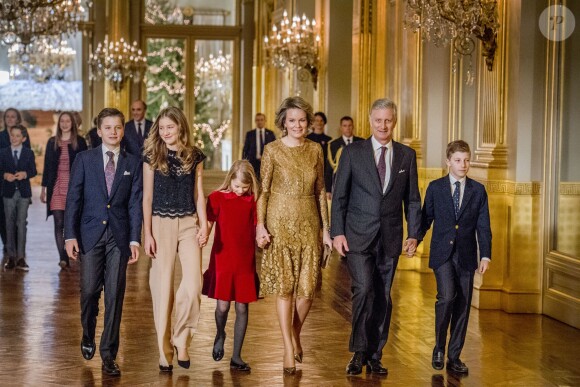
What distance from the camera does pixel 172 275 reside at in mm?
7359

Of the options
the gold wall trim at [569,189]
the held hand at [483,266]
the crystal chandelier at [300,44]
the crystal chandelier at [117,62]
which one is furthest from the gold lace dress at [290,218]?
the crystal chandelier at [117,62]

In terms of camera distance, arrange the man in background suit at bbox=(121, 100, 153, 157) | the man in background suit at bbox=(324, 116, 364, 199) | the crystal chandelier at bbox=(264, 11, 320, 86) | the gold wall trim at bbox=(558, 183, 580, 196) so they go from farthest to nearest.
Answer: the crystal chandelier at bbox=(264, 11, 320, 86)
the man in background suit at bbox=(324, 116, 364, 199)
the man in background suit at bbox=(121, 100, 153, 157)
the gold wall trim at bbox=(558, 183, 580, 196)

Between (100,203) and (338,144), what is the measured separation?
7426 mm

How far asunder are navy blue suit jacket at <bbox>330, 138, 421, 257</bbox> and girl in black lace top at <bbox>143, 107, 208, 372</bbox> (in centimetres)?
88

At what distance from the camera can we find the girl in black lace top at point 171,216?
725 cm

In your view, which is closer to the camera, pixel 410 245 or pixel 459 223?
pixel 410 245

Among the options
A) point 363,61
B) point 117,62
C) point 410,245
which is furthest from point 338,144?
point 117,62

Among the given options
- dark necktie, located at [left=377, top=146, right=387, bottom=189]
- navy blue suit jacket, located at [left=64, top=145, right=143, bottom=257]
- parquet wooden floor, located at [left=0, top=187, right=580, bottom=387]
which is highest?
dark necktie, located at [left=377, top=146, right=387, bottom=189]

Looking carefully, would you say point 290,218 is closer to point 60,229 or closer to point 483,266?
point 483,266

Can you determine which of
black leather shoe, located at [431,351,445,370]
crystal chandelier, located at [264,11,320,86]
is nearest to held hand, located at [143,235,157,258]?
black leather shoe, located at [431,351,445,370]

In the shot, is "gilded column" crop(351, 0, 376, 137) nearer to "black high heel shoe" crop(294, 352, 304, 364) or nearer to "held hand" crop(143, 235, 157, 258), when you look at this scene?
"black high heel shoe" crop(294, 352, 304, 364)

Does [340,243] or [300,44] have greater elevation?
[300,44]

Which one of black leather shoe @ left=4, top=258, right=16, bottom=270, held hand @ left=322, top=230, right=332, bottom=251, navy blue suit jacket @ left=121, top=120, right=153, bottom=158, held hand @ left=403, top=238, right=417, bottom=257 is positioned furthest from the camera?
navy blue suit jacket @ left=121, top=120, right=153, bottom=158

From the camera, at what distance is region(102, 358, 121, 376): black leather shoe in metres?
7.24
